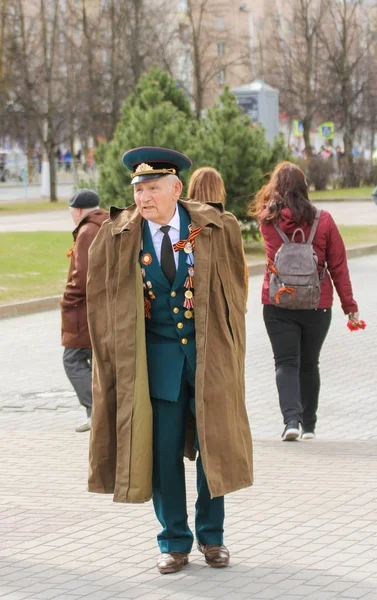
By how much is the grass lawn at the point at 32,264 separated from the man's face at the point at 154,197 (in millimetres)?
11319

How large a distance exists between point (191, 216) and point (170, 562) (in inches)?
56.1

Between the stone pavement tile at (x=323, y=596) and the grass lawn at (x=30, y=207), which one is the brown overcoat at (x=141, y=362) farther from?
the grass lawn at (x=30, y=207)

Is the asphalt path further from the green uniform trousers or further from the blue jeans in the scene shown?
the green uniform trousers

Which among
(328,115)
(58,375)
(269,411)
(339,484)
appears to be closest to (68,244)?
(58,375)

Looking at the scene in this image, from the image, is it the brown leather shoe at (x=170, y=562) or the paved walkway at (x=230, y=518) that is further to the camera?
the brown leather shoe at (x=170, y=562)

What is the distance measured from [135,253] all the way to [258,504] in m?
1.91

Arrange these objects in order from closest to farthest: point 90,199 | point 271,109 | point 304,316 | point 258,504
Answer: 1. point 258,504
2. point 304,316
3. point 90,199
4. point 271,109

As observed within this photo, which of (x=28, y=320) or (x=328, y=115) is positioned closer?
(x=28, y=320)

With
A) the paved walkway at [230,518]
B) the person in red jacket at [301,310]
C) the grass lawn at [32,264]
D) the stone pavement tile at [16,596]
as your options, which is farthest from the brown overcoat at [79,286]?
the grass lawn at [32,264]

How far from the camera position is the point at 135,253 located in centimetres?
505

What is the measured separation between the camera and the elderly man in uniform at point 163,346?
4.98 meters

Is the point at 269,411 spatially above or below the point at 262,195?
below

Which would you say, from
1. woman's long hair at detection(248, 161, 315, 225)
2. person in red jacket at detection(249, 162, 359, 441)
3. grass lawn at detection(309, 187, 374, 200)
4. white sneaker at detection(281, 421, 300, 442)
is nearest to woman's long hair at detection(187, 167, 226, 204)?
person in red jacket at detection(249, 162, 359, 441)

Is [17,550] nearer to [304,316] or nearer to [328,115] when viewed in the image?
[304,316]
